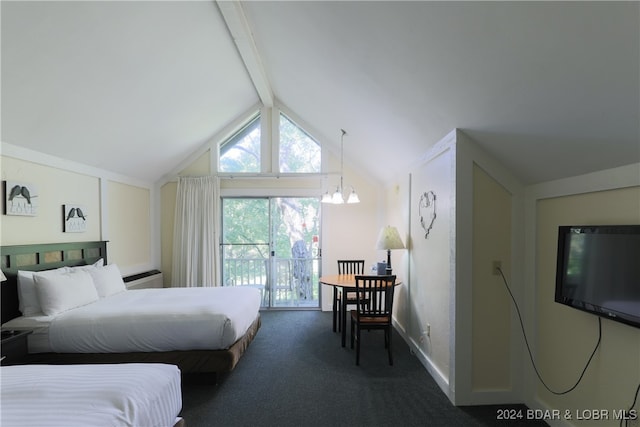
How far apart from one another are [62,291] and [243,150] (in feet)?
10.8

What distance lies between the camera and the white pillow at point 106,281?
328 centimetres

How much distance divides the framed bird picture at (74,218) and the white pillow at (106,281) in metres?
0.56

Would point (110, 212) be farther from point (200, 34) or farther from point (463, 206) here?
point (463, 206)

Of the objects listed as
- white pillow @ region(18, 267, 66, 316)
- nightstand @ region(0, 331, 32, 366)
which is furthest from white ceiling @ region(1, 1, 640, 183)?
nightstand @ region(0, 331, 32, 366)

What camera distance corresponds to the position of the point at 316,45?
8.84ft

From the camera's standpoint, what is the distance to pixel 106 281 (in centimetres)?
338

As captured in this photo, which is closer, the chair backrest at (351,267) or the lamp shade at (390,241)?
the lamp shade at (390,241)

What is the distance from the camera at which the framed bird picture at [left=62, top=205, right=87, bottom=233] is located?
3336mm

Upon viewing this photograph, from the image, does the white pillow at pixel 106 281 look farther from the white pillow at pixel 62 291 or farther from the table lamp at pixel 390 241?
the table lamp at pixel 390 241

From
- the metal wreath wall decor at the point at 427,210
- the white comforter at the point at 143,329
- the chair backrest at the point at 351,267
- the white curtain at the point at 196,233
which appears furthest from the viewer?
the white curtain at the point at 196,233

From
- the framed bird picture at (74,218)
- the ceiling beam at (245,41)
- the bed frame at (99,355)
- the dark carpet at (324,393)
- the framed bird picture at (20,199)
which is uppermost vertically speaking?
the ceiling beam at (245,41)

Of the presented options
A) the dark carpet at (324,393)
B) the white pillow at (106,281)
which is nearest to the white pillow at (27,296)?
the white pillow at (106,281)

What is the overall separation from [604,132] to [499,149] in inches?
29.2

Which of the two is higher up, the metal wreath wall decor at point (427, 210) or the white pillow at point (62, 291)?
the metal wreath wall decor at point (427, 210)
